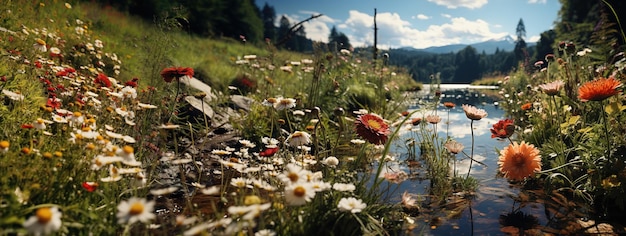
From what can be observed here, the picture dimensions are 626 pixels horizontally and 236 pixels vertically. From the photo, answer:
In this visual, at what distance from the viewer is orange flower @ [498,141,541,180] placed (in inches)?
92.4

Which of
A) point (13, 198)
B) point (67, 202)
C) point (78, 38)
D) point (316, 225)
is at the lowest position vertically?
point (316, 225)

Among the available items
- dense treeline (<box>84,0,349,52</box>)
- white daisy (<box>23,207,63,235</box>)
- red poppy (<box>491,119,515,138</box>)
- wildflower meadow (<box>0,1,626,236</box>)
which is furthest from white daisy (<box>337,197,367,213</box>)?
dense treeline (<box>84,0,349,52</box>)

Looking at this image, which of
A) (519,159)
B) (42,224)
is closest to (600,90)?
(519,159)

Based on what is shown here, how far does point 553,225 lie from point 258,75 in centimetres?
665

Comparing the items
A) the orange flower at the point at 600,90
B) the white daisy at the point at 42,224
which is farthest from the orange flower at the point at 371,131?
the white daisy at the point at 42,224

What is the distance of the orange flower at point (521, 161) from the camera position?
92.4 inches

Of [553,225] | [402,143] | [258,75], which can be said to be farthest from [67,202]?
[258,75]

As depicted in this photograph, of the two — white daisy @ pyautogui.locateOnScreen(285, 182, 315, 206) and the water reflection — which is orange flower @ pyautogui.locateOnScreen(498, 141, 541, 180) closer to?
the water reflection

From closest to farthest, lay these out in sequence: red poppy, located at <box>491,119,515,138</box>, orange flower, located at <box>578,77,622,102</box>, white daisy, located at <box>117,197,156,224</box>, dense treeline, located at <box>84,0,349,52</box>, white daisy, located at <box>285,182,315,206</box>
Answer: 1. white daisy, located at <box>117,197,156,224</box>
2. white daisy, located at <box>285,182,315,206</box>
3. orange flower, located at <box>578,77,622,102</box>
4. red poppy, located at <box>491,119,515,138</box>
5. dense treeline, located at <box>84,0,349,52</box>

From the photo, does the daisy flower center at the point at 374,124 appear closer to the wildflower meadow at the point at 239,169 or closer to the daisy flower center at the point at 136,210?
the wildflower meadow at the point at 239,169

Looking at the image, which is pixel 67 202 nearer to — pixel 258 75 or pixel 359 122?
pixel 359 122

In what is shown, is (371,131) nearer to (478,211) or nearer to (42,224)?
(478,211)

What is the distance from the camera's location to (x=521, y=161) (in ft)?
7.82

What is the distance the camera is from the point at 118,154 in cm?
148
